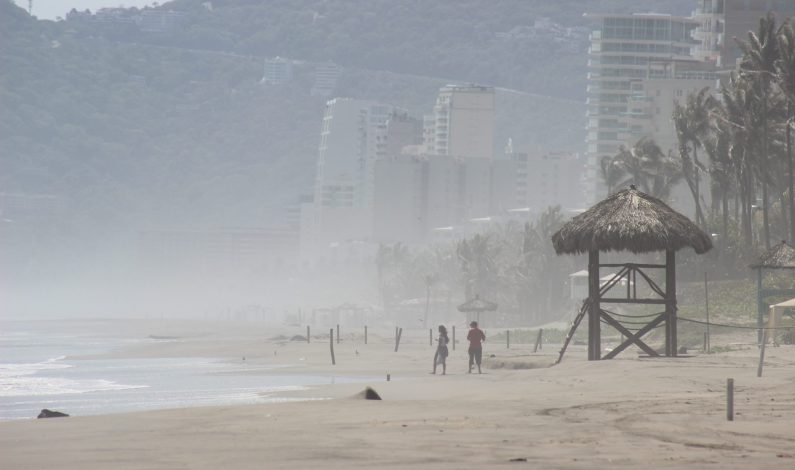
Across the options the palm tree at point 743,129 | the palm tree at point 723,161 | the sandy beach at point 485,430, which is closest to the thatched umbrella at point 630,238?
the sandy beach at point 485,430

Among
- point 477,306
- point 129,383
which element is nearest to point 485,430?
point 129,383

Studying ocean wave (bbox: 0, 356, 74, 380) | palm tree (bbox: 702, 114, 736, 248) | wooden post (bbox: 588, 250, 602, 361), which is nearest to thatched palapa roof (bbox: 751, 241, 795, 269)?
wooden post (bbox: 588, 250, 602, 361)

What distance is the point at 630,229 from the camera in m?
28.9

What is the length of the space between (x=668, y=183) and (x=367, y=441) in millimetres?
69517

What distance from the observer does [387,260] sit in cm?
16562

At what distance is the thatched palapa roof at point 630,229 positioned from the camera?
2881 centimetres

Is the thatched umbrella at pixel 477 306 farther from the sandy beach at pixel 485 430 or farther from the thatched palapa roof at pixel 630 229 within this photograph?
the sandy beach at pixel 485 430

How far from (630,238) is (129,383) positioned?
19.5 metres

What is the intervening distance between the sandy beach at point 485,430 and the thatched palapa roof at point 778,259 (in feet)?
36.1

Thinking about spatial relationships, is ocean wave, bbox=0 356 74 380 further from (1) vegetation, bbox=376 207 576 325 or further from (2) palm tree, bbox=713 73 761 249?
(1) vegetation, bbox=376 207 576 325

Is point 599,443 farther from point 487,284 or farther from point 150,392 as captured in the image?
point 487,284

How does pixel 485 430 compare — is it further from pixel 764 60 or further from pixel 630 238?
pixel 764 60

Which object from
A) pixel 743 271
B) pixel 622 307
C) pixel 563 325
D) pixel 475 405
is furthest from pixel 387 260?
pixel 475 405

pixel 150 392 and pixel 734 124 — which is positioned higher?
pixel 734 124
